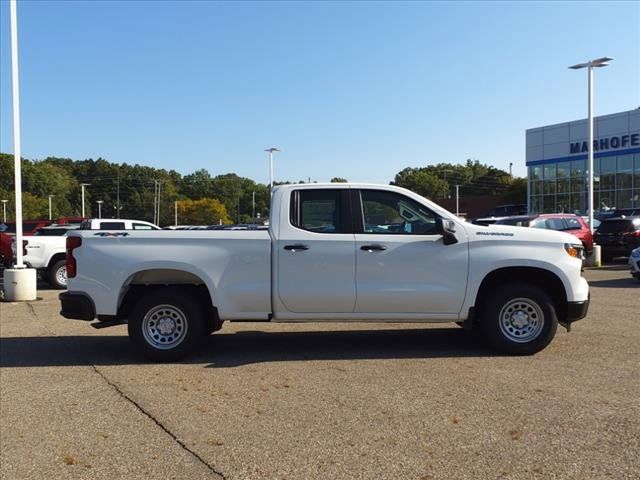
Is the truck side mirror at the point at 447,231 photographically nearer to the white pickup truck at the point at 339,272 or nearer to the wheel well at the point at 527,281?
the white pickup truck at the point at 339,272

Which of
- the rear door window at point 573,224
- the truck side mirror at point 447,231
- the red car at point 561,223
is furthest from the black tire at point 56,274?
the rear door window at point 573,224

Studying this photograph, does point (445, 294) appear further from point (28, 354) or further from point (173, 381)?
point (28, 354)

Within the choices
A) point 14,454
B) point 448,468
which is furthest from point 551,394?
point 14,454

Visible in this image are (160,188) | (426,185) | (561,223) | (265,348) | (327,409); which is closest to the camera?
(327,409)

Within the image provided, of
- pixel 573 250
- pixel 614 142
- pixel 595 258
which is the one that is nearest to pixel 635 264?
pixel 595 258

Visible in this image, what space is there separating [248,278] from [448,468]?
11.6 feet

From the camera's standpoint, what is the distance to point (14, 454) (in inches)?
177

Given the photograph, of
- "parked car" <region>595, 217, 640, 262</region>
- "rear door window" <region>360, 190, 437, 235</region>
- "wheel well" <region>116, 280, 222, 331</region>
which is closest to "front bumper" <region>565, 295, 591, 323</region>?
"rear door window" <region>360, 190, 437, 235</region>

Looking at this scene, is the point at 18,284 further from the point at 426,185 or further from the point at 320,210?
the point at 426,185

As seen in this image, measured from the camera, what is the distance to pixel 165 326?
718 cm

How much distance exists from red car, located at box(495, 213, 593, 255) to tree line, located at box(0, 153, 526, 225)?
6197 centimetres

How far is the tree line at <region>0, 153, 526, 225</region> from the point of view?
355 ft

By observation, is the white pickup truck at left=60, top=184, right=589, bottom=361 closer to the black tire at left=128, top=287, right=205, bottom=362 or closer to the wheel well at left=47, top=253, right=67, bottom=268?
the black tire at left=128, top=287, right=205, bottom=362

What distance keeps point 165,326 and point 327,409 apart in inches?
104
